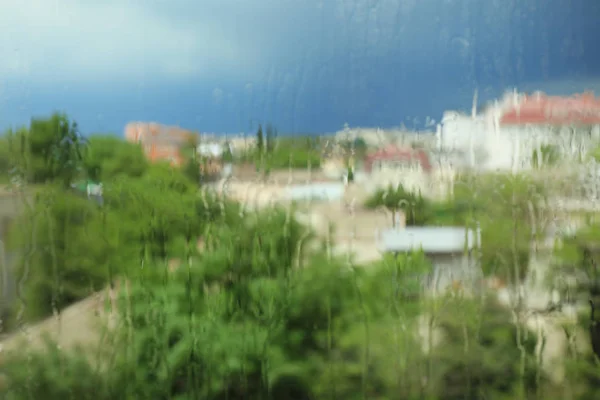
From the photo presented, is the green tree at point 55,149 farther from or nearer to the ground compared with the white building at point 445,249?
farther from the ground

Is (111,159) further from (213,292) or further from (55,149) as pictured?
(213,292)

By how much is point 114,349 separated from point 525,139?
1123 millimetres

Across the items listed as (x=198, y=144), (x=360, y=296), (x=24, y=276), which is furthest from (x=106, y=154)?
(x=360, y=296)

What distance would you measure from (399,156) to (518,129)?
31cm

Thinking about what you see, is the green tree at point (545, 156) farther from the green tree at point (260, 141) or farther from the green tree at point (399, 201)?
the green tree at point (260, 141)

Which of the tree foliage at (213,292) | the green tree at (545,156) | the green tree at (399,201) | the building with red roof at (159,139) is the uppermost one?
the building with red roof at (159,139)

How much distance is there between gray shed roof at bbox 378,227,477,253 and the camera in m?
1.20

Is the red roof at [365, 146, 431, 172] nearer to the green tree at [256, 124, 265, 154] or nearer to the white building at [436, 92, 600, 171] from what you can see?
the white building at [436, 92, 600, 171]

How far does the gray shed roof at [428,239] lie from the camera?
1202mm

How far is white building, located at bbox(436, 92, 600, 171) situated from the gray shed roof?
0.17m

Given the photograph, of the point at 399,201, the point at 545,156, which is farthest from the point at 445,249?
the point at 545,156

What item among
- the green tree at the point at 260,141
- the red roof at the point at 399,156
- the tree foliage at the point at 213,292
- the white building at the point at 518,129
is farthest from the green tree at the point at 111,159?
the white building at the point at 518,129

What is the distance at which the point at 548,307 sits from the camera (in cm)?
128

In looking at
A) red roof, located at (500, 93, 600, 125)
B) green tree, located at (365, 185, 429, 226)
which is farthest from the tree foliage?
red roof, located at (500, 93, 600, 125)
